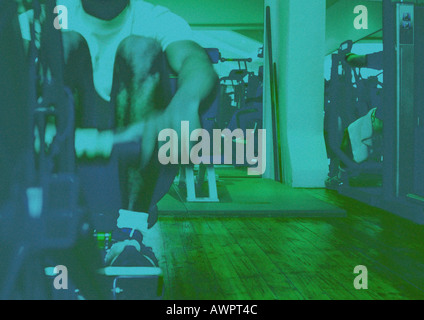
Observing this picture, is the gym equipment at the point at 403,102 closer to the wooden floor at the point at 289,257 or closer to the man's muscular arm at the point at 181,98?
the wooden floor at the point at 289,257

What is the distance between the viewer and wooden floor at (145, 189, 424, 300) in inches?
66.0

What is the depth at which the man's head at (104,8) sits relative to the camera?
70.0 inches

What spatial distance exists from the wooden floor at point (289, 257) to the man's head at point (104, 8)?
3.12 ft

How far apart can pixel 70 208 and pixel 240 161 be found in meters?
4.52

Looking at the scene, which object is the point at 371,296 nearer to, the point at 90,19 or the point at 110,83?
the point at 110,83

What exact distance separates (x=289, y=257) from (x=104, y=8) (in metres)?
1.22

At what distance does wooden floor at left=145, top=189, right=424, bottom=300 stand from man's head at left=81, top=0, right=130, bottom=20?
0.95 meters

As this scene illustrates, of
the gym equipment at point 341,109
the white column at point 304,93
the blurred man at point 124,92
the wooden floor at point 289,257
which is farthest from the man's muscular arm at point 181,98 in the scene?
the white column at point 304,93

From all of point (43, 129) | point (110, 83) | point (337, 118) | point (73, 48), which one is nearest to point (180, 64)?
point (110, 83)

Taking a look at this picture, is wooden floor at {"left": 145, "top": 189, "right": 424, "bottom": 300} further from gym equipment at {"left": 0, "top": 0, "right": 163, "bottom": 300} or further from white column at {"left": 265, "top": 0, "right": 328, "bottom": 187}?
white column at {"left": 265, "top": 0, "right": 328, "bottom": 187}

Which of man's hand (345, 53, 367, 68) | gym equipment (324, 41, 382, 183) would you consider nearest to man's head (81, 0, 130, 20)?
man's hand (345, 53, 367, 68)

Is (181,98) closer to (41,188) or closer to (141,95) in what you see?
(141,95)

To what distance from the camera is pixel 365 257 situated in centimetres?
214

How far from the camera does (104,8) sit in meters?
1.79
